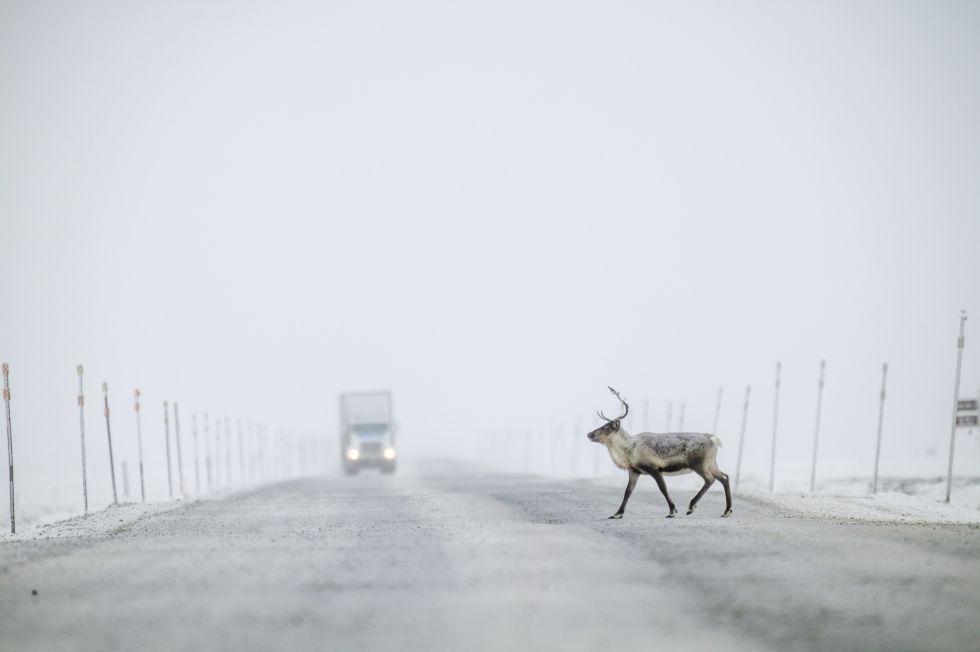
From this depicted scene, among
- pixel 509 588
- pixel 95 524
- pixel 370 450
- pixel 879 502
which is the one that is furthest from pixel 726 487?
pixel 370 450

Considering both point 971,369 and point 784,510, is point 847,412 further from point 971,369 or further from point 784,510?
point 784,510

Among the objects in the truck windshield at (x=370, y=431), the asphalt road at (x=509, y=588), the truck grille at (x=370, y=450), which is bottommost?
the asphalt road at (x=509, y=588)

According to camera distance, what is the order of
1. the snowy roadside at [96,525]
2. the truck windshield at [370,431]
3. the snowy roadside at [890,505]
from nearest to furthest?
the snowy roadside at [96,525], the snowy roadside at [890,505], the truck windshield at [370,431]

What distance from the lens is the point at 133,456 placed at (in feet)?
510

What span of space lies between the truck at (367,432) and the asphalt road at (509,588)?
50.8 m

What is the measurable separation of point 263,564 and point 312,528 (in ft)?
19.8

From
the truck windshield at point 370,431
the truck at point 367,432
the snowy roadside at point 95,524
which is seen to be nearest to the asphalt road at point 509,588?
the snowy roadside at point 95,524

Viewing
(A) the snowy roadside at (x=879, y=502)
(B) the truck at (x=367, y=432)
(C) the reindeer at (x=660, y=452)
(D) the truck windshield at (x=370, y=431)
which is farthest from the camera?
(D) the truck windshield at (x=370, y=431)

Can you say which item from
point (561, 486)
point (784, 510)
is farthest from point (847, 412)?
point (784, 510)

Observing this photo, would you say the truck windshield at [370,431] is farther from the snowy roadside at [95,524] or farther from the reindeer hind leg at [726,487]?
the reindeer hind leg at [726,487]

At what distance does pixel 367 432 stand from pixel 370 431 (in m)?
0.23

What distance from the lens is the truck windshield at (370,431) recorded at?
71.3 metres

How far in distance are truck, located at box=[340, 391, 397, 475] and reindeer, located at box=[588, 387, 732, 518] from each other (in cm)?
5065

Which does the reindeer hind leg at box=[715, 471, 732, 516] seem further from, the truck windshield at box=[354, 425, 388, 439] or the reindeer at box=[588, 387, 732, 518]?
the truck windshield at box=[354, 425, 388, 439]
